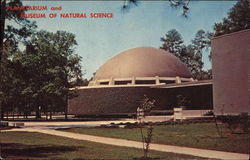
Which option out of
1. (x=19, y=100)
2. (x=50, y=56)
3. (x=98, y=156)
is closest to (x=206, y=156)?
(x=98, y=156)

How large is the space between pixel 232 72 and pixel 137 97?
21674 mm

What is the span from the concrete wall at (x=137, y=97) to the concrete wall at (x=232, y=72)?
17.4 metres

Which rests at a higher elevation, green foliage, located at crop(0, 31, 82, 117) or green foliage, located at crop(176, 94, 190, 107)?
green foliage, located at crop(0, 31, 82, 117)

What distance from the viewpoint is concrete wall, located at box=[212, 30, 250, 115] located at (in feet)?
58.7

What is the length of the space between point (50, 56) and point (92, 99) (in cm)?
972

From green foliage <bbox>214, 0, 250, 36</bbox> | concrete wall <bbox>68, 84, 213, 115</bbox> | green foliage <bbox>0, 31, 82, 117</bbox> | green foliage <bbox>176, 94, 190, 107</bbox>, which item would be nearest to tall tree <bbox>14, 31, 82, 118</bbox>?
green foliage <bbox>0, 31, 82, 117</bbox>

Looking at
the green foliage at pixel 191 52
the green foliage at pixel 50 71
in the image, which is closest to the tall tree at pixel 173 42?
the green foliage at pixel 191 52

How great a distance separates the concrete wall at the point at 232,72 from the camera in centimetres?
1789

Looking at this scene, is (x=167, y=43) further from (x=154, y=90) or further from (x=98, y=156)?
(x=98, y=156)

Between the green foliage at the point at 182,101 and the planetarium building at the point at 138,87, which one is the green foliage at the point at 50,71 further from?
the green foliage at the point at 182,101

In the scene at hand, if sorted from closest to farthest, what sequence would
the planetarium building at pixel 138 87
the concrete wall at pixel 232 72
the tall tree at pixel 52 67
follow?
1. the concrete wall at pixel 232 72
2. the tall tree at pixel 52 67
3. the planetarium building at pixel 138 87

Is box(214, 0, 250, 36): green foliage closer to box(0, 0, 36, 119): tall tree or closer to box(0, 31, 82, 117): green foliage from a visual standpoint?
box(0, 31, 82, 117): green foliage

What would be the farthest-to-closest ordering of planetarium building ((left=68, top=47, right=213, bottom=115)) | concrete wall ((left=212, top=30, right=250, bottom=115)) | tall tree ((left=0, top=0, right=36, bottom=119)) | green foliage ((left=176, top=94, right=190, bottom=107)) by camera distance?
planetarium building ((left=68, top=47, right=213, bottom=115)), green foliage ((left=176, top=94, right=190, bottom=107)), concrete wall ((left=212, top=30, right=250, bottom=115)), tall tree ((left=0, top=0, right=36, bottom=119))

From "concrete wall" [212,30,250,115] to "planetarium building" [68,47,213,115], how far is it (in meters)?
14.3
